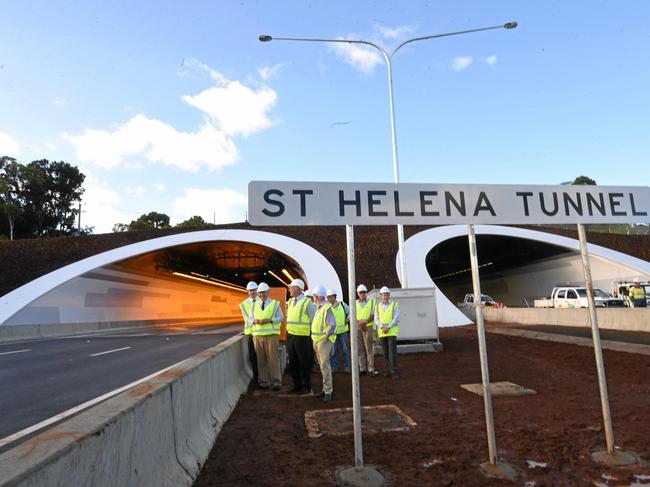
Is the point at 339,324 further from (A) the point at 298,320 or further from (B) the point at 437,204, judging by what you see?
(B) the point at 437,204

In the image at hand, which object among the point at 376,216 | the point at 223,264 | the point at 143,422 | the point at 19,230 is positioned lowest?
the point at 143,422

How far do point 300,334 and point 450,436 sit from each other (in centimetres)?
332

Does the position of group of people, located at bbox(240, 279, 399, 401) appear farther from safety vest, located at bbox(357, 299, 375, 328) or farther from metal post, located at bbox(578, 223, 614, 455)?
metal post, located at bbox(578, 223, 614, 455)

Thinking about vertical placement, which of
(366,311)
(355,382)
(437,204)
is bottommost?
(355,382)

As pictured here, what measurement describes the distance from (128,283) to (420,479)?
35.2 m

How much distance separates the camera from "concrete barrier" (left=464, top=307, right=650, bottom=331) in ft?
51.2

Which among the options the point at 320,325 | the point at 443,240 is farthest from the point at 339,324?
the point at 443,240

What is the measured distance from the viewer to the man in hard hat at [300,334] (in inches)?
307

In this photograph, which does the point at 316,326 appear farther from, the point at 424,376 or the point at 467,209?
the point at 467,209

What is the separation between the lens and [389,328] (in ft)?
30.4

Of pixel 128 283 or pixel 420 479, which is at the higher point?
pixel 128 283

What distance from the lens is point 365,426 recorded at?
18.4 feet

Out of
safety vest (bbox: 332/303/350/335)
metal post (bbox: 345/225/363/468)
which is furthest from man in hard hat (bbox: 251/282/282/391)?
metal post (bbox: 345/225/363/468)

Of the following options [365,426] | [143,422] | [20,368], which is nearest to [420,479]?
[365,426]
